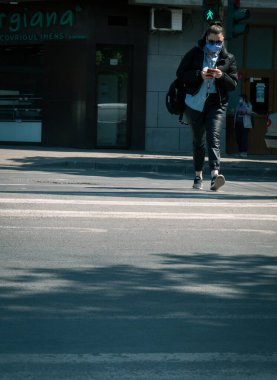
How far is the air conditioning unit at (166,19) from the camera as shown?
25.4 m

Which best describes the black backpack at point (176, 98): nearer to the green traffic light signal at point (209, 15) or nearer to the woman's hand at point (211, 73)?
the woman's hand at point (211, 73)

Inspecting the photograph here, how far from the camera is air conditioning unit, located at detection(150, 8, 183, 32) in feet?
83.2

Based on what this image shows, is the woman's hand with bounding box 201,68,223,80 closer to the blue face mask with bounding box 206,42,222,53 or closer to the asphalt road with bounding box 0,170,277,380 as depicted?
the blue face mask with bounding box 206,42,222,53

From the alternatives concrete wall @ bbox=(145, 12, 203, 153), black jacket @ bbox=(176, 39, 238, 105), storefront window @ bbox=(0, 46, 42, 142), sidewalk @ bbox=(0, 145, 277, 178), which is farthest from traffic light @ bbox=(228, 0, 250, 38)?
storefront window @ bbox=(0, 46, 42, 142)

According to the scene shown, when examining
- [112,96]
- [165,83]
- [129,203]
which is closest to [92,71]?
[112,96]

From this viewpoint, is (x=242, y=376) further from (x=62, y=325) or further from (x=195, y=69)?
(x=195, y=69)

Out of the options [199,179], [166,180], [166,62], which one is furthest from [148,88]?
[199,179]

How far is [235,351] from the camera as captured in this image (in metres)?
4.70

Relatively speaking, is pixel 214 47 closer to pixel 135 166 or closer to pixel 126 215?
pixel 126 215

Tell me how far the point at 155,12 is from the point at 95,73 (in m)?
2.08

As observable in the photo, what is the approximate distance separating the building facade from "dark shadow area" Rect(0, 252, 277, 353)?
61.8 feet

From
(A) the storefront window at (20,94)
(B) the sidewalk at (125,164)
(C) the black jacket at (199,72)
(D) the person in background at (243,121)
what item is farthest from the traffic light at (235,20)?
(A) the storefront window at (20,94)

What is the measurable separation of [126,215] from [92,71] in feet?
55.0

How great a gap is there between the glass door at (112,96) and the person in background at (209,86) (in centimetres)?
1395
